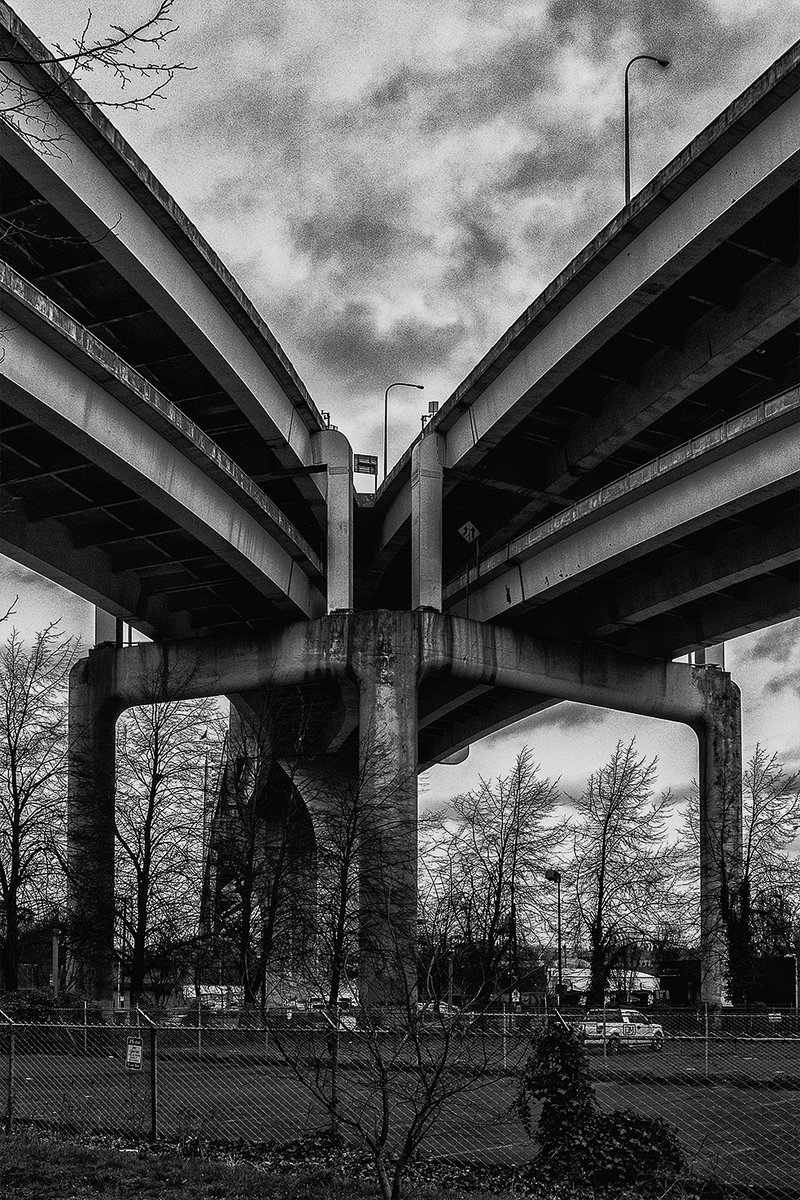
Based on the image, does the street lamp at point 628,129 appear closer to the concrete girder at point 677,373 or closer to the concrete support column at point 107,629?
the concrete girder at point 677,373

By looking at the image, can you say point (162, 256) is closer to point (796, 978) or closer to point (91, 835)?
point (91, 835)

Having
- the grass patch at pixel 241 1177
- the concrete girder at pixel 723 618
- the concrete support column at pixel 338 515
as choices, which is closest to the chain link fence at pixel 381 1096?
the grass patch at pixel 241 1177

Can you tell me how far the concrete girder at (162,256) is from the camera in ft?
79.8

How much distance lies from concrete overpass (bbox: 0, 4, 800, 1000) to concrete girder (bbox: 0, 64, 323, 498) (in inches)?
3.4

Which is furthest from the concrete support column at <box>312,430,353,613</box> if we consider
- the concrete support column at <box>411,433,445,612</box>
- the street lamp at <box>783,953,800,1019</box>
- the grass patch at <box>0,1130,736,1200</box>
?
the grass patch at <box>0,1130,736,1200</box>

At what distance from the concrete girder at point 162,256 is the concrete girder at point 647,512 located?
25.5 ft

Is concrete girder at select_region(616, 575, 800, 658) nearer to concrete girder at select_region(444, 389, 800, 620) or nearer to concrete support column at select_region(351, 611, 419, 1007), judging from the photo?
concrete girder at select_region(444, 389, 800, 620)

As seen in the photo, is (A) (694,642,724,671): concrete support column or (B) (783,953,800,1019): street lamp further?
(A) (694,642,724,671): concrete support column

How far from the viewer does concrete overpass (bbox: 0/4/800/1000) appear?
2616 centimetres

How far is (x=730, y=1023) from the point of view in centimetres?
3656

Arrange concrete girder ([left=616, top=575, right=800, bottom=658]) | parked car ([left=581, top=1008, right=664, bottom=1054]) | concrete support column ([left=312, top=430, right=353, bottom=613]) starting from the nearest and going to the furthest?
parked car ([left=581, top=1008, right=664, bottom=1054]) → concrete support column ([left=312, top=430, right=353, bottom=613]) → concrete girder ([left=616, top=575, right=800, bottom=658])

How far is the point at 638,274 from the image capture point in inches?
1096

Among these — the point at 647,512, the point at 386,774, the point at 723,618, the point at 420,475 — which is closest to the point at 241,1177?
the point at 647,512

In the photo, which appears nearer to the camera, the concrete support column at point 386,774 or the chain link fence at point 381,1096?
the chain link fence at point 381,1096
